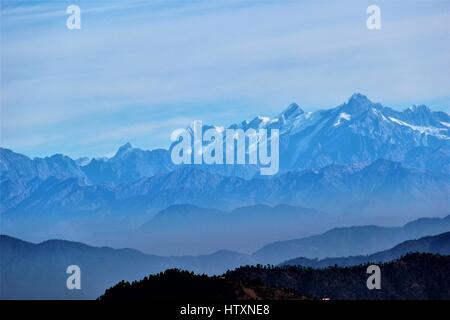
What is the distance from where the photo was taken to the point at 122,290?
7618 inches

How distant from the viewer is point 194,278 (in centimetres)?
17312

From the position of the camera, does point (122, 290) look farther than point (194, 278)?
Yes
